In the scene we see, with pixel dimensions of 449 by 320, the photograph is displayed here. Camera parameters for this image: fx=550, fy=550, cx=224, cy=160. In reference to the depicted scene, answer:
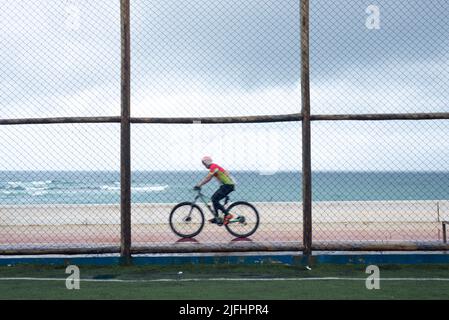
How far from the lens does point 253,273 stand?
6.16m

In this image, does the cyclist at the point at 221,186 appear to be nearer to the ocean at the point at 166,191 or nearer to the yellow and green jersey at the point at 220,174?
the yellow and green jersey at the point at 220,174

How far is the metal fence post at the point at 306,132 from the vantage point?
653 cm

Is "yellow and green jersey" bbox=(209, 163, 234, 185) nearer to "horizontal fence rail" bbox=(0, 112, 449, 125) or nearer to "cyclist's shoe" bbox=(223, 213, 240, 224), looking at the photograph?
"cyclist's shoe" bbox=(223, 213, 240, 224)

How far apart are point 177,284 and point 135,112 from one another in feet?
7.40

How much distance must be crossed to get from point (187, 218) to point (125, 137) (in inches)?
177

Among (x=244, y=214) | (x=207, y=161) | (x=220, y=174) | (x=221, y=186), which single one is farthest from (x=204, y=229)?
(x=207, y=161)

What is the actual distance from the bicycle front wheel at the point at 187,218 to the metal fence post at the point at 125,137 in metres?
4.11

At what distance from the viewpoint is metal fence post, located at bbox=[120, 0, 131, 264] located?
21.6 feet

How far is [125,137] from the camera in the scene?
663 cm
